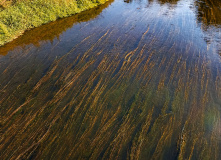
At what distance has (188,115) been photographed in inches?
223

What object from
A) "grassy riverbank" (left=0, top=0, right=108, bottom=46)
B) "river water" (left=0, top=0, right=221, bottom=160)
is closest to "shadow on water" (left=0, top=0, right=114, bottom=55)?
"river water" (left=0, top=0, right=221, bottom=160)

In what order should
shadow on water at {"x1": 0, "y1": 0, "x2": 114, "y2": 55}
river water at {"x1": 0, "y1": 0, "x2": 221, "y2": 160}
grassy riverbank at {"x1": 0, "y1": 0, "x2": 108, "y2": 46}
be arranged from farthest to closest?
grassy riverbank at {"x1": 0, "y1": 0, "x2": 108, "y2": 46} < shadow on water at {"x1": 0, "y1": 0, "x2": 114, "y2": 55} < river water at {"x1": 0, "y1": 0, "x2": 221, "y2": 160}

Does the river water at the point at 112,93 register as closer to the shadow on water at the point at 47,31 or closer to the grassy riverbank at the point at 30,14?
the shadow on water at the point at 47,31

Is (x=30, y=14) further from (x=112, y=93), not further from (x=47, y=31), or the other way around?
(x=112, y=93)

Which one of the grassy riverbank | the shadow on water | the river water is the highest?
the grassy riverbank

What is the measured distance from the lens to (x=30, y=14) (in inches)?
489

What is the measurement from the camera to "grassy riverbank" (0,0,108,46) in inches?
428

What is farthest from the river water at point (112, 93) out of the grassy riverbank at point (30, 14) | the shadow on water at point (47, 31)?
the grassy riverbank at point (30, 14)

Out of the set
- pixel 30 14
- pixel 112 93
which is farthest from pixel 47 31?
pixel 112 93

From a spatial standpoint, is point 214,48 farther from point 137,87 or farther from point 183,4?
point 183,4

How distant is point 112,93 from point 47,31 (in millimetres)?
8047

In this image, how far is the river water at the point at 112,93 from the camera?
16.0 feet

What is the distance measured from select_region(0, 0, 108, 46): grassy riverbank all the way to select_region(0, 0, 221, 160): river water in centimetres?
73

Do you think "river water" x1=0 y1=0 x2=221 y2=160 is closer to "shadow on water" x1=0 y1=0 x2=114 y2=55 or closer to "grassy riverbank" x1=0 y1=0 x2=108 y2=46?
"shadow on water" x1=0 y1=0 x2=114 y2=55
